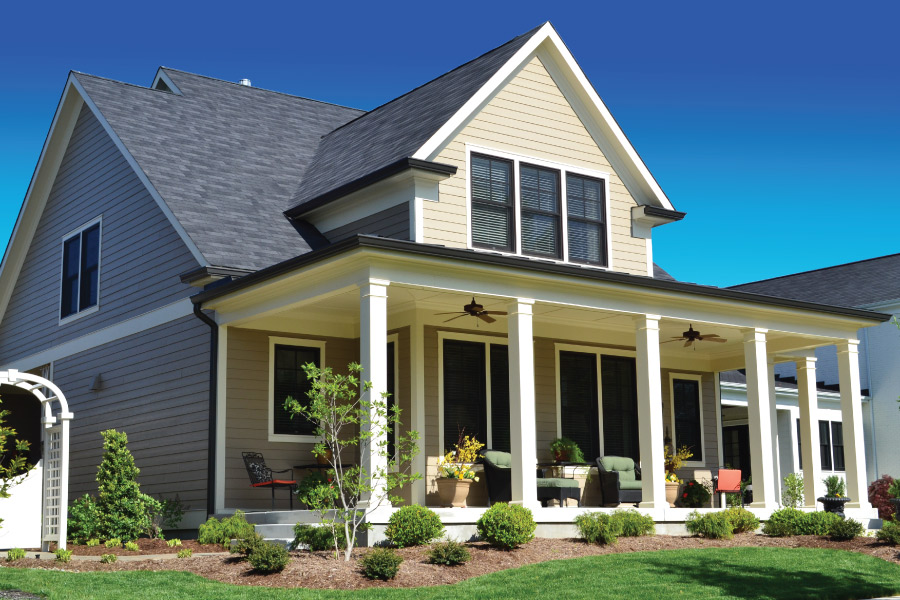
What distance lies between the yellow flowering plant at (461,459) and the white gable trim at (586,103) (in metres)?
5.33

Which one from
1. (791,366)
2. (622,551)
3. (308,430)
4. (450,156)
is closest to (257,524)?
(308,430)

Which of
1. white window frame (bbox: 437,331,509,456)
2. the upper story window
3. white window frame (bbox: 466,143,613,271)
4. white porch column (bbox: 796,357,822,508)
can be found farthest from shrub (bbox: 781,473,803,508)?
the upper story window

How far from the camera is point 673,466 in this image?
19.0m

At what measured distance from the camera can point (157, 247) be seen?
17797mm

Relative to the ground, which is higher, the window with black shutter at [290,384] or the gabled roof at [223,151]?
the gabled roof at [223,151]

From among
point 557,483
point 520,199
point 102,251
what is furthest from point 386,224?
point 102,251

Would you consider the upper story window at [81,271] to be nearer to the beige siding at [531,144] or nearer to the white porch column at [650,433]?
the beige siding at [531,144]

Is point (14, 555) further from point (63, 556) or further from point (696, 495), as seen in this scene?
point (696, 495)

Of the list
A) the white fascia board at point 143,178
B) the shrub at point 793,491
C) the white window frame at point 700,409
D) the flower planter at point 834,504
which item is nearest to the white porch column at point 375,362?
the white fascia board at point 143,178

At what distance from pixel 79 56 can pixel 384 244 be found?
1244 inches

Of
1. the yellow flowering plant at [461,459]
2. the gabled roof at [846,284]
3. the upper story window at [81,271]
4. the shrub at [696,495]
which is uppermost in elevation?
the gabled roof at [846,284]

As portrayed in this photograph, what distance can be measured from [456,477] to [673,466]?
551 centimetres

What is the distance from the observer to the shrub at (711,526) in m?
14.7

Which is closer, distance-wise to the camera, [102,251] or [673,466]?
[673,466]
